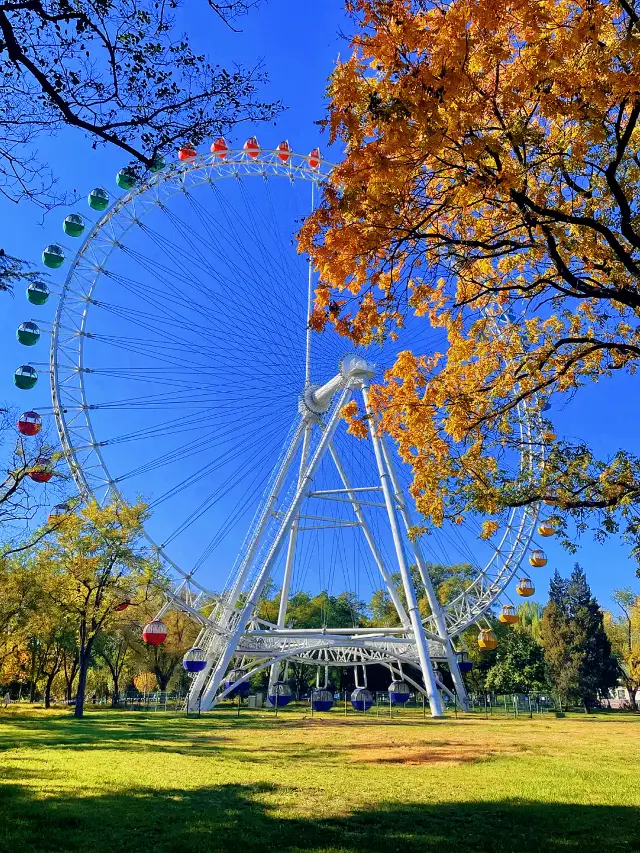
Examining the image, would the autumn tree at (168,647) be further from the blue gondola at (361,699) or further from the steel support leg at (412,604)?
the steel support leg at (412,604)

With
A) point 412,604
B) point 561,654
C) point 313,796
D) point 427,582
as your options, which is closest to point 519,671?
point 561,654

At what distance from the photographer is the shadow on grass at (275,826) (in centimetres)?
740

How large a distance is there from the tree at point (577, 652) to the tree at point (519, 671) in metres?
1.36

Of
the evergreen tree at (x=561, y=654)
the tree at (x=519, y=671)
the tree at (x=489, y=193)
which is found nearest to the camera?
the tree at (x=489, y=193)

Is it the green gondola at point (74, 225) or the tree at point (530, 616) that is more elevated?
the green gondola at point (74, 225)

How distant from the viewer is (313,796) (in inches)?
403

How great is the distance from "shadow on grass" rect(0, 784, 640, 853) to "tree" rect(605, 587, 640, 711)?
5295cm

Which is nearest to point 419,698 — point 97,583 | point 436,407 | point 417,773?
point 97,583

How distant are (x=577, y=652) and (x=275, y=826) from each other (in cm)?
5152

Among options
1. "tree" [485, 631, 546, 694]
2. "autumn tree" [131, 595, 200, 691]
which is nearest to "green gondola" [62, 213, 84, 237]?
"autumn tree" [131, 595, 200, 691]

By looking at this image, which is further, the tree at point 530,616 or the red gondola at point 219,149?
the tree at point 530,616

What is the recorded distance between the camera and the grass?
7.69 m

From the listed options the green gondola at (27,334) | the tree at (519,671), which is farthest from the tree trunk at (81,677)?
the tree at (519,671)

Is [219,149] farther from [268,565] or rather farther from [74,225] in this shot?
[268,565]
